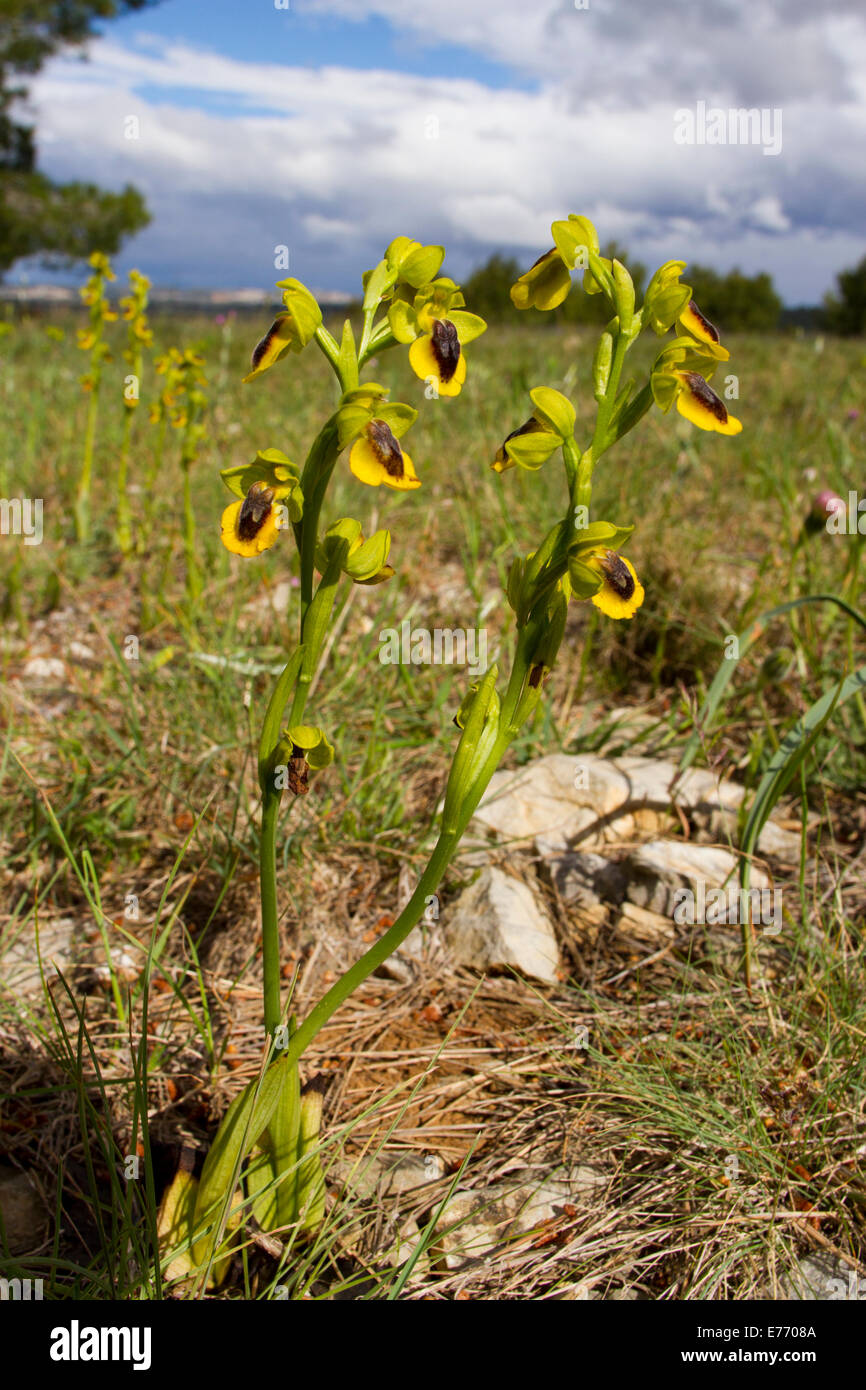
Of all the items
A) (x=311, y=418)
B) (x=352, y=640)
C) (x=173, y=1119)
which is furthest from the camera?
(x=311, y=418)

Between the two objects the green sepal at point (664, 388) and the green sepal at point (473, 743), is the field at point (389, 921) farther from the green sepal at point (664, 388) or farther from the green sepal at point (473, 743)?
the green sepal at point (664, 388)

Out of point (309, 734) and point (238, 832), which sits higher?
point (309, 734)

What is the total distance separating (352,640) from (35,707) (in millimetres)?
1027

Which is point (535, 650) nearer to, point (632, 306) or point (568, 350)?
point (632, 306)

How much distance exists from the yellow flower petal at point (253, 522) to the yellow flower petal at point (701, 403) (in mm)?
590

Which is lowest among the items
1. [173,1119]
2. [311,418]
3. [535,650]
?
[173,1119]

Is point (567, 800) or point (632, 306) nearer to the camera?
point (632, 306)

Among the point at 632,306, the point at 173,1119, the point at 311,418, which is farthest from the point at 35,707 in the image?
the point at 311,418

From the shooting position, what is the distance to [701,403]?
1.26m

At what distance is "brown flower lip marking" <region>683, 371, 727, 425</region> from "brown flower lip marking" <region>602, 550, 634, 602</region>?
253 millimetres

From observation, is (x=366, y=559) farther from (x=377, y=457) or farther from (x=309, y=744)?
(x=309, y=744)

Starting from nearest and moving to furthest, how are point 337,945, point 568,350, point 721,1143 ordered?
1. point 721,1143
2. point 337,945
3. point 568,350

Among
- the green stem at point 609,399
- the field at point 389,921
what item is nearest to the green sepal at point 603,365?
the green stem at point 609,399

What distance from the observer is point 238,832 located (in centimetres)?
225
